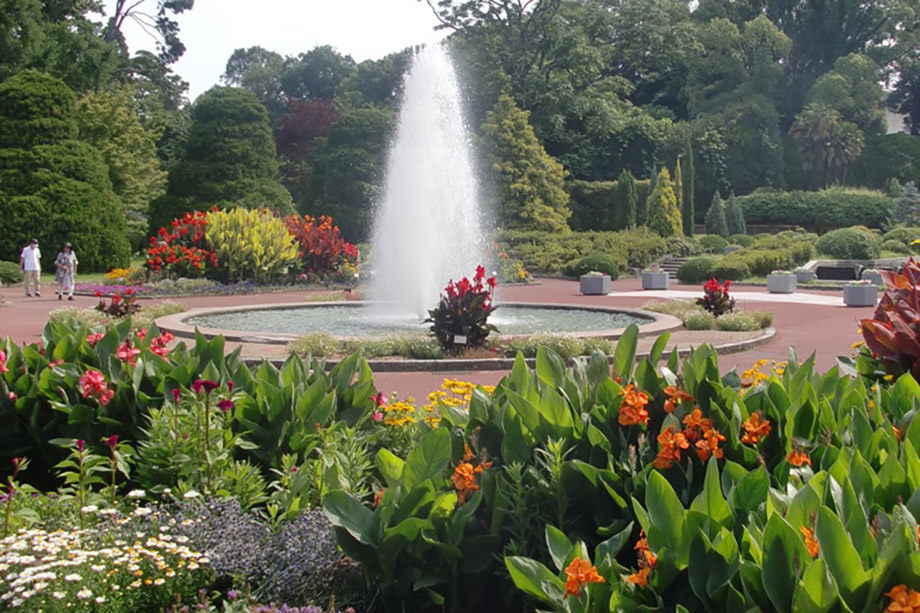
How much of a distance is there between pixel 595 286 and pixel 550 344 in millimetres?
13244

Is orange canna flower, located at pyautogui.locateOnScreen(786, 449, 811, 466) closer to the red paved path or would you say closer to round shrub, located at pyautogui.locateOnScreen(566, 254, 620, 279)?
the red paved path

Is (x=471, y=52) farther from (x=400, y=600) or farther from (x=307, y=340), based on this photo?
(x=400, y=600)

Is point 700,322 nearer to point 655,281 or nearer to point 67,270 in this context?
point 655,281

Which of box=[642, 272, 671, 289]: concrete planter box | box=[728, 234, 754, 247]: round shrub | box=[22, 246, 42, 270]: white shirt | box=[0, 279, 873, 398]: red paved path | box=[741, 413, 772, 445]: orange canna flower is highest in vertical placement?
box=[728, 234, 754, 247]: round shrub

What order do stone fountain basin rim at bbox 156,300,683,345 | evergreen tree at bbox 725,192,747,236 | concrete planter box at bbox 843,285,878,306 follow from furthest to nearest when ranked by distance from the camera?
evergreen tree at bbox 725,192,747,236
concrete planter box at bbox 843,285,878,306
stone fountain basin rim at bbox 156,300,683,345

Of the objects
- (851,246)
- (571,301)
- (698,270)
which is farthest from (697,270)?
(571,301)

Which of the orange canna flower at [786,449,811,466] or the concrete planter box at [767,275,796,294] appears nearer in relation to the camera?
the orange canna flower at [786,449,811,466]

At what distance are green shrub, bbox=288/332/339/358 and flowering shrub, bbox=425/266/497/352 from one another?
1181 mm

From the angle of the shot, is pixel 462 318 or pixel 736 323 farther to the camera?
pixel 736 323

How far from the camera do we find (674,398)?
3.33 metres

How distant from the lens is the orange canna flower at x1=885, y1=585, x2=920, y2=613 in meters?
1.94

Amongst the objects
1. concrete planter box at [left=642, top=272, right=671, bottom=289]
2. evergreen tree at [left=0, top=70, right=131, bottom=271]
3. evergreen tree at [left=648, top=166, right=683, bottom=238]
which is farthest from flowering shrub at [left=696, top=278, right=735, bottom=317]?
evergreen tree at [left=648, top=166, right=683, bottom=238]

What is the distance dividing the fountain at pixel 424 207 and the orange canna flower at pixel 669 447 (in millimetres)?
13104

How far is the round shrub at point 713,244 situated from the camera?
3876 cm
